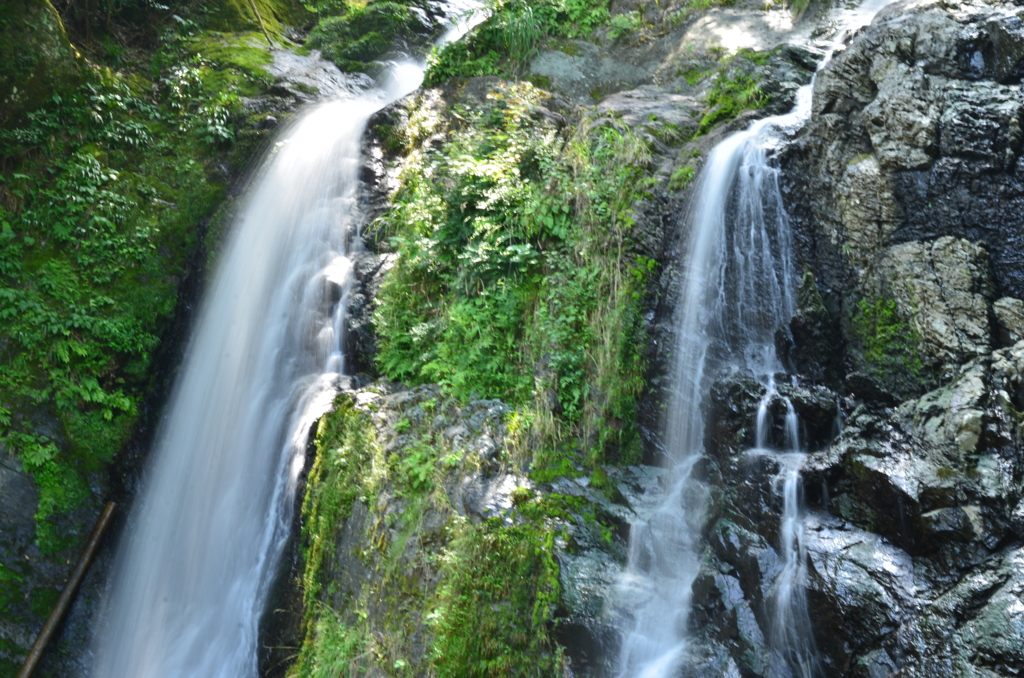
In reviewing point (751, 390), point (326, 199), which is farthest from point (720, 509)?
point (326, 199)

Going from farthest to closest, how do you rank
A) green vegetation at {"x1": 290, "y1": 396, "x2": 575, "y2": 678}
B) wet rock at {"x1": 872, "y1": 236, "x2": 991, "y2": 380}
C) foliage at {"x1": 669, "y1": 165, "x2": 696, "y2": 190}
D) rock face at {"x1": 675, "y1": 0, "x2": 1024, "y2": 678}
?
foliage at {"x1": 669, "y1": 165, "x2": 696, "y2": 190}
wet rock at {"x1": 872, "y1": 236, "x2": 991, "y2": 380}
green vegetation at {"x1": 290, "y1": 396, "x2": 575, "y2": 678}
rock face at {"x1": 675, "y1": 0, "x2": 1024, "y2": 678}

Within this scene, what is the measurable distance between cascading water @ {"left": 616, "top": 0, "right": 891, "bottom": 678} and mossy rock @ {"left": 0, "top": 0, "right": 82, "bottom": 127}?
8.57 metres

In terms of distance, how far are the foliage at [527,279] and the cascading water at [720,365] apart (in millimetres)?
506

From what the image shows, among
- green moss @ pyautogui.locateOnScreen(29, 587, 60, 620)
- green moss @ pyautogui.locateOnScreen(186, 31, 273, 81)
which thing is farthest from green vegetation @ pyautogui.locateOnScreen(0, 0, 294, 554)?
green moss @ pyautogui.locateOnScreen(186, 31, 273, 81)

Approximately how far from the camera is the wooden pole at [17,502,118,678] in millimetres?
5895

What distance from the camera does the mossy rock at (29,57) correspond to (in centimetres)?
779

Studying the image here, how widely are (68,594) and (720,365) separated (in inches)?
269

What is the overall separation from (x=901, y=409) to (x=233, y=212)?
822 cm

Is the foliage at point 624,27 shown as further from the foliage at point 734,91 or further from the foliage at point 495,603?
the foliage at point 495,603

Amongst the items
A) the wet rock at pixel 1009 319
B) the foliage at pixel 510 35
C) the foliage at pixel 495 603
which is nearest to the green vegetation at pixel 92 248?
the foliage at pixel 510 35

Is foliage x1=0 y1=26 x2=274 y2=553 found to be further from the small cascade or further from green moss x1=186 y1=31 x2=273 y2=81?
the small cascade

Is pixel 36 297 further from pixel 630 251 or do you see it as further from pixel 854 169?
pixel 854 169

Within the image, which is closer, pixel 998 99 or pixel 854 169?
pixel 998 99

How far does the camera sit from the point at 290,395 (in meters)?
6.91
